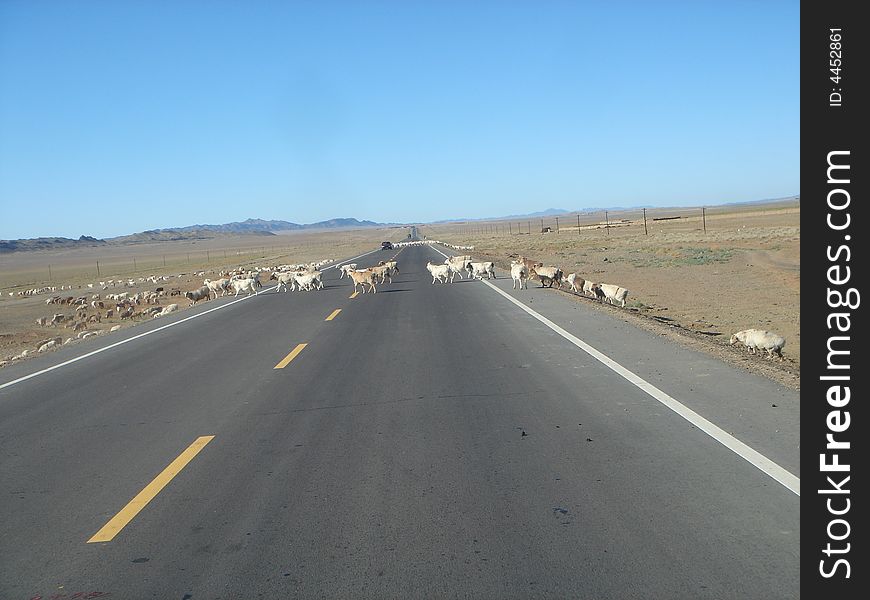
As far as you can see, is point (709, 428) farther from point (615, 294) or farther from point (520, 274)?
point (520, 274)

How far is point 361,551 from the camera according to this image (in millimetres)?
4672

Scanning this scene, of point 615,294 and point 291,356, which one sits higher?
point 291,356

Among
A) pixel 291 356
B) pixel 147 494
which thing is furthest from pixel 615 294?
pixel 147 494

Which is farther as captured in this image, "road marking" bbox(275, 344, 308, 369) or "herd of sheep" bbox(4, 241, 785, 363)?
"herd of sheep" bbox(4, 241, 785, 363)

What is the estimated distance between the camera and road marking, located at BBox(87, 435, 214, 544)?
17.0ft

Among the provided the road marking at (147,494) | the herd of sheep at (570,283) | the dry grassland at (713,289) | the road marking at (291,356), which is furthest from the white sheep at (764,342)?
the road marking at (147,494)

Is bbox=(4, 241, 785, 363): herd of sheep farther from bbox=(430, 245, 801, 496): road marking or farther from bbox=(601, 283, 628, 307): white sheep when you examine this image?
bbox=(430, 245, 801, 496): road marking

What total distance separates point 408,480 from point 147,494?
2136 mm

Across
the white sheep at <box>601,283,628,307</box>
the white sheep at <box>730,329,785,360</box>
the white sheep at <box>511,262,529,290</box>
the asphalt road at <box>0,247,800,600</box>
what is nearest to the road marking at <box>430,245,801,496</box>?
the asphalt road at <box>0,247,800,600</box>

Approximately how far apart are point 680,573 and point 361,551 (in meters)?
1.95

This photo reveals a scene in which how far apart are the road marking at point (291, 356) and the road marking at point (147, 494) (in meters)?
4.38

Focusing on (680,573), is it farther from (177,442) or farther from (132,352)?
(132,352)

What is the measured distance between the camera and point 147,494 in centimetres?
595

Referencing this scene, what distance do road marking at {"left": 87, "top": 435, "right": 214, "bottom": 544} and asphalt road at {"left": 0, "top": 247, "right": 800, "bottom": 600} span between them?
0.08ft
